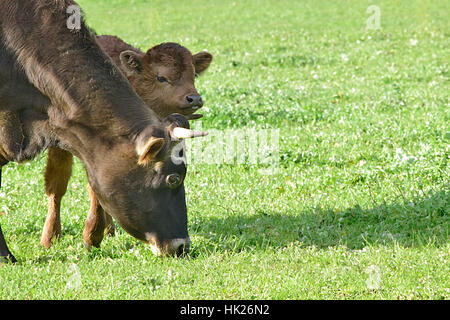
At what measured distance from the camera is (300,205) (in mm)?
7449

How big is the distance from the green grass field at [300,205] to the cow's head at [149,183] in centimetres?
32

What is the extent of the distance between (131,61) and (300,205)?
7.52 feet

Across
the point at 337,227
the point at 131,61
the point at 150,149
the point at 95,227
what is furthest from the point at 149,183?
the point at 337,227

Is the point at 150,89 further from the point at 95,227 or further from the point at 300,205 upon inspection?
the point at 300,205

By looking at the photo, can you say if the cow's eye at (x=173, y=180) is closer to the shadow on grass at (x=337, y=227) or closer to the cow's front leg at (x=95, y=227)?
the shadow on grass at (x=337, y=227)

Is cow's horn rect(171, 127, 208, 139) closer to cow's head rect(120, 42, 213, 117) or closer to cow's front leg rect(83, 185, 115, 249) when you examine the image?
cow's front leg rect(83, 185, 115, 249)

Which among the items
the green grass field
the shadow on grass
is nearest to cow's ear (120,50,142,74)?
the green grass field

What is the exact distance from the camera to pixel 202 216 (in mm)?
7316

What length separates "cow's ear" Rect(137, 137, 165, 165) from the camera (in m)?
5.15

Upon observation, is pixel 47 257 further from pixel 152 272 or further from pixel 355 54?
pixel 355 54

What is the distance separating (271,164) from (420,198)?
7.40ft

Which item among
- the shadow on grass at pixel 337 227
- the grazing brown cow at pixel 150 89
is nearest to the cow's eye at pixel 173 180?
the shadow on grass at pixel 337 227

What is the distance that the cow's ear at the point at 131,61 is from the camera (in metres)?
7.00
